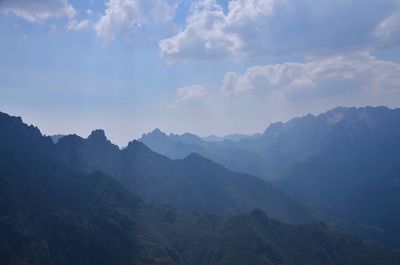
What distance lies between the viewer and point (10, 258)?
175 metres

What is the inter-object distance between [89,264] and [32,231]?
30.4 m

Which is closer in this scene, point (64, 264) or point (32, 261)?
point (32, 261)

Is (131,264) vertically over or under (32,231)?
under

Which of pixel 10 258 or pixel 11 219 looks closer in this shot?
pixel 10 258

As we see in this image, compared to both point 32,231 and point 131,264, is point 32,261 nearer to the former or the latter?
point 32,231

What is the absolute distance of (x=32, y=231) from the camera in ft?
646

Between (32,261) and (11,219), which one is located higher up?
(11,219)

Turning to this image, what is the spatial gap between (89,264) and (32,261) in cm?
2877

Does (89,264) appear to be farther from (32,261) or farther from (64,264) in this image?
(32,261)

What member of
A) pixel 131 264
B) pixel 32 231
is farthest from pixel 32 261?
pixel 131 264

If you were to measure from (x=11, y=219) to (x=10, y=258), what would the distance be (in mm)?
28928

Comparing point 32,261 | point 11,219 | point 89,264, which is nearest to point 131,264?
point 89,264

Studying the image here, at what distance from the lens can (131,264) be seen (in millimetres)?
198375

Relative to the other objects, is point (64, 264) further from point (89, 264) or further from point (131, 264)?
point (131, 264)
